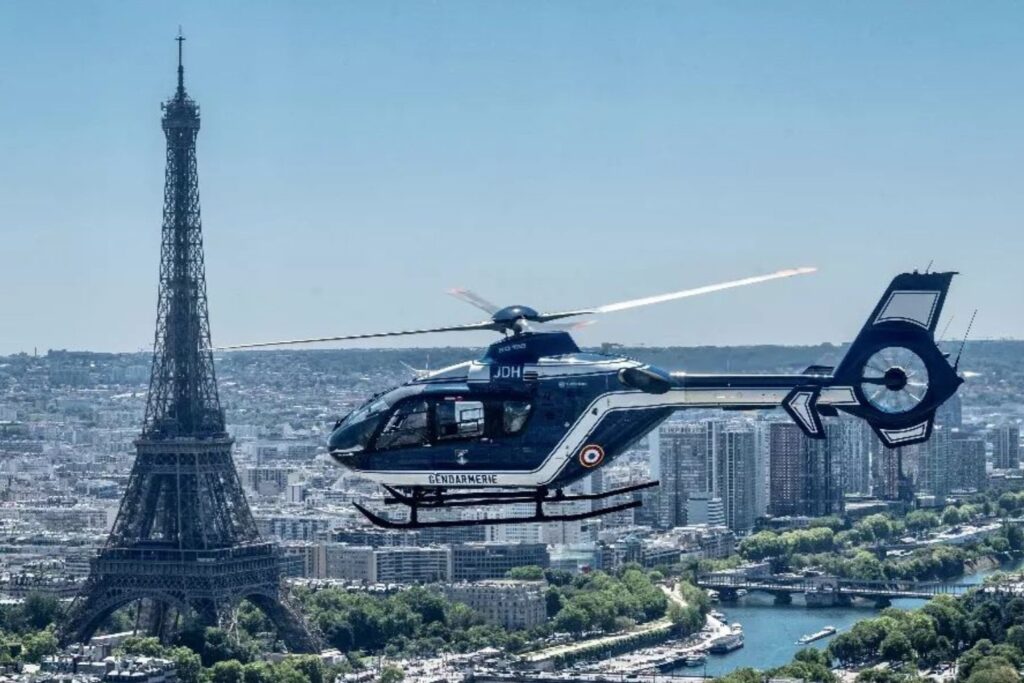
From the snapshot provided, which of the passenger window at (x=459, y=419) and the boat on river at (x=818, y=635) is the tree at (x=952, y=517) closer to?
the boat on river at (x=818, y=635)

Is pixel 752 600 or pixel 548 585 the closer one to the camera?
pixel 548 585

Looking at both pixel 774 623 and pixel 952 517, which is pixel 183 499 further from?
pixel 952 517

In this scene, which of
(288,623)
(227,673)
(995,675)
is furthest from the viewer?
(288,623)

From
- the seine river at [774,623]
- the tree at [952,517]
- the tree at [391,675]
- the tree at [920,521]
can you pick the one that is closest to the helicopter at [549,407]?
the tree at [391,675]

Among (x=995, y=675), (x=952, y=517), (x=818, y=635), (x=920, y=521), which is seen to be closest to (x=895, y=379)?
(x=995, y=675)

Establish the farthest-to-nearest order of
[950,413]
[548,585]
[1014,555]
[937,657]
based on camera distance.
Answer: [950,413] < [1014,555] < [548,585] < [937,657]

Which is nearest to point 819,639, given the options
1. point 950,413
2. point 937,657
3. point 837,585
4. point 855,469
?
point 937,657

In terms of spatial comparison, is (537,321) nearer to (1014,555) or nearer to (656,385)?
(656,385)
